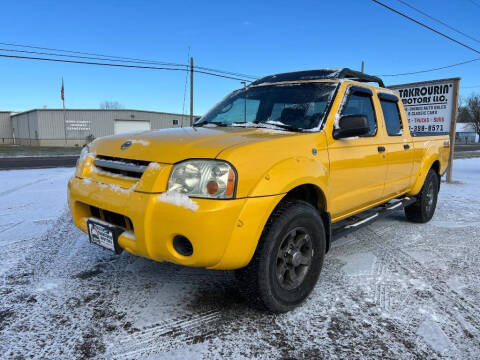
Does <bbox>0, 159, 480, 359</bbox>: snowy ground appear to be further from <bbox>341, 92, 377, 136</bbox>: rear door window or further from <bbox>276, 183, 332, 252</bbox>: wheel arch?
<bbox>341, 92, 377, 136</bbox>: rear door window

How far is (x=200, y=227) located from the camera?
6.74 ft

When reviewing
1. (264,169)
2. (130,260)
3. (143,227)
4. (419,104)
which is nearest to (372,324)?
(264,169)

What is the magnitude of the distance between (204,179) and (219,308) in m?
1.07

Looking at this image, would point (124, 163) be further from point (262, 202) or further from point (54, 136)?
point (54, 136)

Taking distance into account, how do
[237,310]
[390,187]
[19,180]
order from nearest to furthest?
[237,310] → [390,187] → [19,180]

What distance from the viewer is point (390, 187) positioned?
405 cm

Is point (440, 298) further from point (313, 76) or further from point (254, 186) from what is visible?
point (313, 76)

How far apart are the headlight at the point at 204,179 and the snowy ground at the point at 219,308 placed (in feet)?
3.09

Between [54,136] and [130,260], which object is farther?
[54,136]

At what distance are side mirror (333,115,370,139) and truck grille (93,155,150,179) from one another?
162 cm

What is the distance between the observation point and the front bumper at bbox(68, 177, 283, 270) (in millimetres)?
2070

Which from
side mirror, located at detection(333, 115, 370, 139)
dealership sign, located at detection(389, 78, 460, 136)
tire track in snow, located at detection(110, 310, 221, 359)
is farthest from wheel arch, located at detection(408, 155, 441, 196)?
dealership sign, located at detection(389, 78, 460, 136)

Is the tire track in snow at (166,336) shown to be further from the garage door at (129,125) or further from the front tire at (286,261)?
the garage door at (129,125)

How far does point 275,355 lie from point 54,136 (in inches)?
2019
